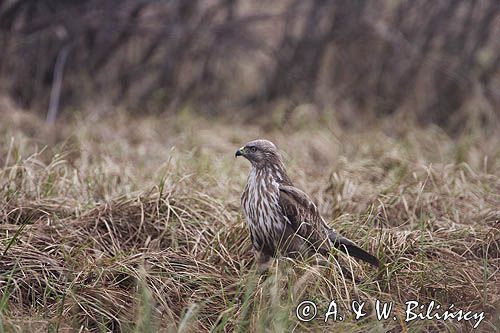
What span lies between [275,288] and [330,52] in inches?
248

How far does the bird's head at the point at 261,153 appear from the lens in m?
4.69

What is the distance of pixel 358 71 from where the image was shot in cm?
958

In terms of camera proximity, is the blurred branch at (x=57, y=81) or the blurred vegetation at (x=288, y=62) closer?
the blurred branch at (x=57, y=81)

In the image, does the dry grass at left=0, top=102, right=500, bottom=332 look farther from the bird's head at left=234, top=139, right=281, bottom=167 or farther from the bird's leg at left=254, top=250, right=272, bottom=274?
the bird's head at left=234, top=139, right=281, bottom=167

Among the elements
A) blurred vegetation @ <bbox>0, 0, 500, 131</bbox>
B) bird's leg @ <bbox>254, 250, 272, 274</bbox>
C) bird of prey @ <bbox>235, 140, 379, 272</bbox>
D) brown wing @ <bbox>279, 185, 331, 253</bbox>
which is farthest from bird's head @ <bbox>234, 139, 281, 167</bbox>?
blurred vegetation @ <bbox>0, 0, 500, 131</bbox>

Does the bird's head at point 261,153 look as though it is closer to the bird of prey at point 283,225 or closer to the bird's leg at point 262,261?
the bird of prey at point 283,225

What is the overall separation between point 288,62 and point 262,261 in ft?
17.7

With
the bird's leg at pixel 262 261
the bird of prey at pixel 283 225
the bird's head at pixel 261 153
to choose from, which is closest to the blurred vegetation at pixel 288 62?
the bird's head at pixel 261 153

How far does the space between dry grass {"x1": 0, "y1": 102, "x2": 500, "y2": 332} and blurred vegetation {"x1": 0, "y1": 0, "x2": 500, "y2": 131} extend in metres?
1.95

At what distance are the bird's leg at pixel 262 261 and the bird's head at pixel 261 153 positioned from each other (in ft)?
1.77

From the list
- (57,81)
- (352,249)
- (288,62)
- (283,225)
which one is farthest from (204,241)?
(288,62)

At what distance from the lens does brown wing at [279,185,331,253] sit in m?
4.43

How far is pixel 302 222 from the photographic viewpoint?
440cm

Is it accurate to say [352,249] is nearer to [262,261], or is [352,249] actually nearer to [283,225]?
[283,225]
